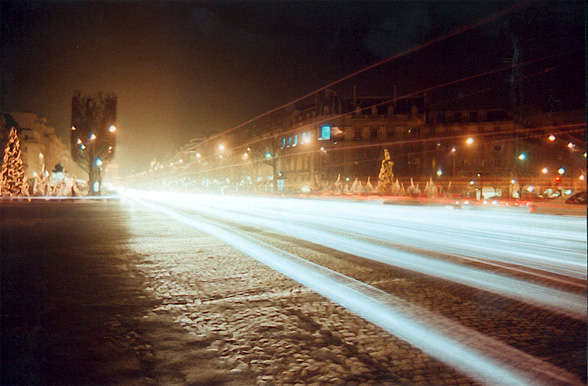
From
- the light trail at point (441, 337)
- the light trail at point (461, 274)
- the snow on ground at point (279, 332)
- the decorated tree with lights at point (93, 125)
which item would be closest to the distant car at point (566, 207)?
the light trail at point (461, 274)

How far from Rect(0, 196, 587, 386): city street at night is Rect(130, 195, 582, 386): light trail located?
18 mm

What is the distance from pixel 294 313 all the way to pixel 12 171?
44.5 meters

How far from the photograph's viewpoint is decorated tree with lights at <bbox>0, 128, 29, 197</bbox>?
127 feet

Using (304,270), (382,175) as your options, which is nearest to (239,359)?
(304,270)

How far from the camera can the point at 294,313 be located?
16.4 ft

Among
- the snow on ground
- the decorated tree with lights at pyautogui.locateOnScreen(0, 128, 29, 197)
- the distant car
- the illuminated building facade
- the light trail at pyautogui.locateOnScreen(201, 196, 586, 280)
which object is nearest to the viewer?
the snow on ground

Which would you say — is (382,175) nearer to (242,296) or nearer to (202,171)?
(242,296)

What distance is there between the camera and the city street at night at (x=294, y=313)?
3.46m

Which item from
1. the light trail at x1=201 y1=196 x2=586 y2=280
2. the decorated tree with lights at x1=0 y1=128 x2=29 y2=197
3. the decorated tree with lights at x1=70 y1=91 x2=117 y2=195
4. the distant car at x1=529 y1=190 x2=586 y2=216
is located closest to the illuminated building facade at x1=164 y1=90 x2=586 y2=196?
the decorated tree with lights at x1=70 y1=91 x2=117 y2=195

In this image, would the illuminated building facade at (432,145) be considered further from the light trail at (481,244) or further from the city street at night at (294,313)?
the city street at night at (294,313)

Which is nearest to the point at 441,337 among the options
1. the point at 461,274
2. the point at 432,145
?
the point at 461,274

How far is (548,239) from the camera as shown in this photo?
11148 millimetres

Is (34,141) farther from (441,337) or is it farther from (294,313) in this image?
(441,337)

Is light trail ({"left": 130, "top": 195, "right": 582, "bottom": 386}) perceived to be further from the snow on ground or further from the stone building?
the stone building
